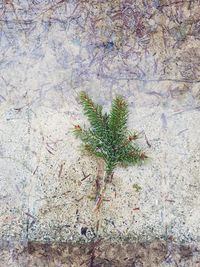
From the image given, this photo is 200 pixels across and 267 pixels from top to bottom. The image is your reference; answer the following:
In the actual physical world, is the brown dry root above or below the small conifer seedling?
below

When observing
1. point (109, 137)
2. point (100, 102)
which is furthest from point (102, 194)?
point (100, 102)

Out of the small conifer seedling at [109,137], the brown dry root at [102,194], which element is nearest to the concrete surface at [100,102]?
the brown dry root at [102,194]

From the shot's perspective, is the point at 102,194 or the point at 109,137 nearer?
the point at 109,137

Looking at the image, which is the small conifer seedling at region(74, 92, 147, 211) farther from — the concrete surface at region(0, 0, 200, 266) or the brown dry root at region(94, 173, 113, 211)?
the concrete surface at region(0, 0, 200, 266)

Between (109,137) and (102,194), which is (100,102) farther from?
(102,194)

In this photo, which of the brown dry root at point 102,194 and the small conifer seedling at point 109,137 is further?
the brown dry root at point 102,194

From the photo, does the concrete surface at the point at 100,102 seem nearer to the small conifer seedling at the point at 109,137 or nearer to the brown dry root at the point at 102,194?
the brown dry root at the point at 102,194

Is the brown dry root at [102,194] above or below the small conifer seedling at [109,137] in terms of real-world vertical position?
below

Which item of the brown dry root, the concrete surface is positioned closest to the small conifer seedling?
the brown dry root
